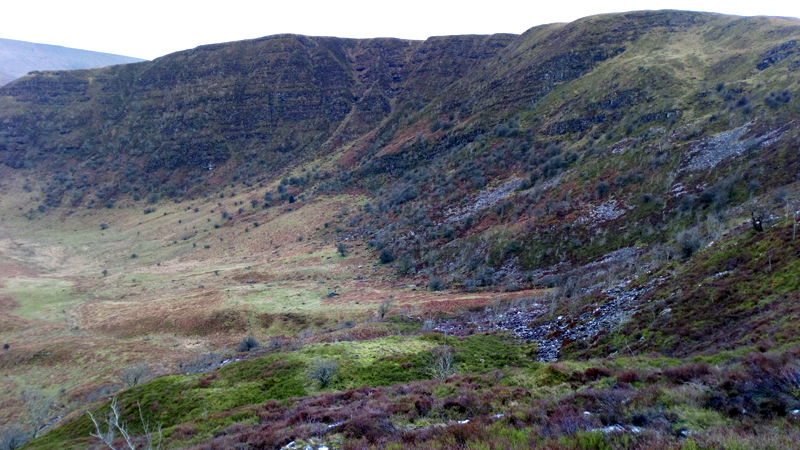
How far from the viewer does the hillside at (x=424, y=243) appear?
8914 millimetres

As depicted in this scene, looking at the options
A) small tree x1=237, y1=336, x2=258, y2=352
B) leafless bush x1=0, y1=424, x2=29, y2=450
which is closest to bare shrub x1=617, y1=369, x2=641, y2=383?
small tree x1=237, y1=336, x2=258, y2=352

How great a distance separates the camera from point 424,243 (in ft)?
123

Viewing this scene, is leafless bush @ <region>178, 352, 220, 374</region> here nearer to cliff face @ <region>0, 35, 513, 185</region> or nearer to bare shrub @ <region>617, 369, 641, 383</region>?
bare shrub @ <region>617, 369, 641, 383</region>

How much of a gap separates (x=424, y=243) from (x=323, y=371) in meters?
24.5

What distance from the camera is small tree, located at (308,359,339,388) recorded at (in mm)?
13656

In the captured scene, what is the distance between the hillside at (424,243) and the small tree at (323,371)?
0.10m

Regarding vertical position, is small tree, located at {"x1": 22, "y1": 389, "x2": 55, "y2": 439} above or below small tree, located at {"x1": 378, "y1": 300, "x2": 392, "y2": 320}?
below

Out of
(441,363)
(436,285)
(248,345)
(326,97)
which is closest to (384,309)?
(436,285)

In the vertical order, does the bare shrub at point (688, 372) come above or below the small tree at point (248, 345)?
above

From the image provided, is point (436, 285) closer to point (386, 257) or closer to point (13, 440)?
point (386, 257)

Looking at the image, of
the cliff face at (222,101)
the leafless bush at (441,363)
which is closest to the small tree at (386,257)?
the leafless bush at (441,363)

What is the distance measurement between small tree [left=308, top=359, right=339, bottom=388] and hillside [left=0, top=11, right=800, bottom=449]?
0.10 m

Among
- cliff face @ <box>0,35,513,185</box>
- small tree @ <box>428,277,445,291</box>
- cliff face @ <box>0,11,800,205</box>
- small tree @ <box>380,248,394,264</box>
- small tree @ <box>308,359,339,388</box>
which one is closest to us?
small tree @ <box>308,359,339,388</box>

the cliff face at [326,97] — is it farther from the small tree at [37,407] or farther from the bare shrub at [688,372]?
the small tree at [37,407]
